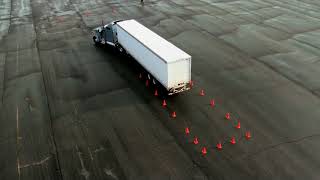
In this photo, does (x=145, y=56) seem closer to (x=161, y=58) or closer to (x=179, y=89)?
(x=161, y=58)

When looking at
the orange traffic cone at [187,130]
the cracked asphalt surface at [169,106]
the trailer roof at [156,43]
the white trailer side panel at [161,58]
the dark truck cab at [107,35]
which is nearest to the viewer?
the cracked asphalt surface at [169,106]

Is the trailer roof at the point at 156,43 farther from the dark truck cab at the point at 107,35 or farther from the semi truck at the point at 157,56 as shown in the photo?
the dark truck cab at the point at 107,35

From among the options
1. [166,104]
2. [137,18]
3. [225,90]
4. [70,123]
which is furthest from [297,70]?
[137,18]

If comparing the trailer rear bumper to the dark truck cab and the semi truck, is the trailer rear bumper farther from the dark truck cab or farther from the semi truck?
the dark truck cab

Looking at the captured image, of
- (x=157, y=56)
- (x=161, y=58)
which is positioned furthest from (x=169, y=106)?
(x=157, y=56)

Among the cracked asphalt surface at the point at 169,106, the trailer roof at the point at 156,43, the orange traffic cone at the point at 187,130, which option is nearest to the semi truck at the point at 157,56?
the trailer roof at the point at 156,43

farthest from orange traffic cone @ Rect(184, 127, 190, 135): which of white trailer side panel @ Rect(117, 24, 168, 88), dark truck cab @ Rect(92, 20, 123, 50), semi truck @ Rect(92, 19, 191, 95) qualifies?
dark truck cab @ Rect(92, 20, 123, 50)
